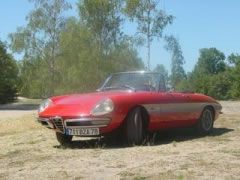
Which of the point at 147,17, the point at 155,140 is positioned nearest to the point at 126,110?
the point at 155,140

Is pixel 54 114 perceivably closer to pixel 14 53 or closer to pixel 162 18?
pixel 162 18

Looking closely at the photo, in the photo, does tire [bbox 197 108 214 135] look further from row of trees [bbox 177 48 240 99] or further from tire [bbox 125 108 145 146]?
row of trees [bbox 177 48 240 99]

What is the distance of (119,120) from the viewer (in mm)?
8938

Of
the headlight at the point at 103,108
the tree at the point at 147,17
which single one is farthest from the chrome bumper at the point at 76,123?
the tree at the point at 147,17

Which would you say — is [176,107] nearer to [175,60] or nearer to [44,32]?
[44,32]

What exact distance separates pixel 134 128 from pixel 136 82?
147 centimetres

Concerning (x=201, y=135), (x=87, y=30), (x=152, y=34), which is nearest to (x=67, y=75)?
(x=87, y=30)

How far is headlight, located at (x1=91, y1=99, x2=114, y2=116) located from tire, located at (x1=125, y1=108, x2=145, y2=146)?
1.31 feet

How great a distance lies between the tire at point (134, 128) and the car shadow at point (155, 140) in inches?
4.7

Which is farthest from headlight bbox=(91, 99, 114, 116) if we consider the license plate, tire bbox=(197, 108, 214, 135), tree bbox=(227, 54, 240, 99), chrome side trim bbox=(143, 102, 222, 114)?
tree bbox=(227, 54, 240, 99)

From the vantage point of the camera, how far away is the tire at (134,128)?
9125 mm

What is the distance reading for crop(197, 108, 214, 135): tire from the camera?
36.2 ft

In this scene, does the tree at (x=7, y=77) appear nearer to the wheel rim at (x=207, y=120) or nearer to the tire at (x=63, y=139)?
the wheel rim at (x=207, y=120)

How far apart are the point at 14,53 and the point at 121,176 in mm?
47793
